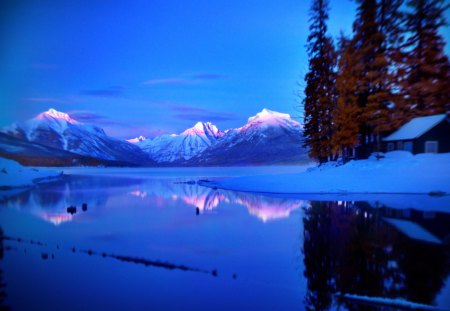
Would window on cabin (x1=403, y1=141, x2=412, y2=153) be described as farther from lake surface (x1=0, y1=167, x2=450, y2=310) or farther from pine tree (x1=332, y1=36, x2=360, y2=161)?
lake surface (x1=0, y1=167, x2=450, y2=310)

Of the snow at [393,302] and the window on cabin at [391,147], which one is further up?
the window on cabin at [391,147]

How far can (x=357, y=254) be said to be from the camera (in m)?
11.2

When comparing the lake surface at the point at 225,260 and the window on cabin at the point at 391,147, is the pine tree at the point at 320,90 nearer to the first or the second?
the window on cabin at the point at 391,147

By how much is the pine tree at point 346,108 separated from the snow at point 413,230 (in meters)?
23.8

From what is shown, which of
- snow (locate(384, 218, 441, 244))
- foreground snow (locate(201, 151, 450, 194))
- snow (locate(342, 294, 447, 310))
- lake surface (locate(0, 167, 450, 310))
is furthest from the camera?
foreground snow (locate(201, 151, 450, 194))

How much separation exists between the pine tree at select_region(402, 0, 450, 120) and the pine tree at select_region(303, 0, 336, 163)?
28.9 ft

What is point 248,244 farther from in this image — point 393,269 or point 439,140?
point 439,140

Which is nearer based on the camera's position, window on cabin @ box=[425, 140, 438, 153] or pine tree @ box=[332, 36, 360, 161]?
window on cabin @ box=[425, 140, 438, 153]

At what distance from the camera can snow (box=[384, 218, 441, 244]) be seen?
525 inches

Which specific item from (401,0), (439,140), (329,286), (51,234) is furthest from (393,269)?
(401,0)

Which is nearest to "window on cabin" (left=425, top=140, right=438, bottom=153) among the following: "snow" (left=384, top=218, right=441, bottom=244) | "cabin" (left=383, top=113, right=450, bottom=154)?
"cabin" (left=383, top=113, right=450, bottom=154)

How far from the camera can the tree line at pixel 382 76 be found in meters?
37.3

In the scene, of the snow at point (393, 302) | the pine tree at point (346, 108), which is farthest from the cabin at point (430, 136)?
the snow at point (393, 302)

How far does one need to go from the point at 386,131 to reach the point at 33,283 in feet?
142
